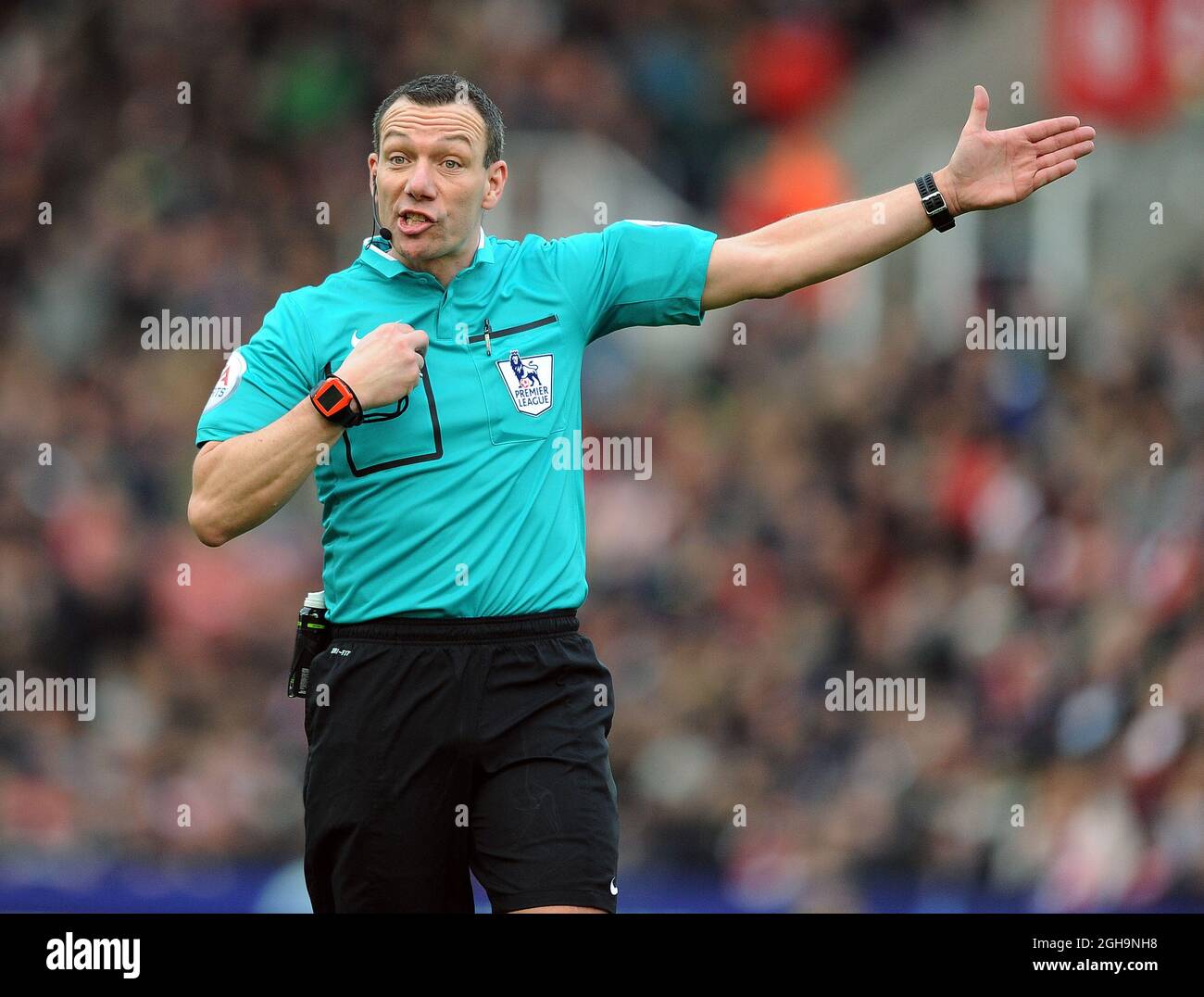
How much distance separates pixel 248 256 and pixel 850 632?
14.5 feet

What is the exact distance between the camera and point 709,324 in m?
11.5

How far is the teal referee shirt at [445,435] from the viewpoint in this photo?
4.32 metres

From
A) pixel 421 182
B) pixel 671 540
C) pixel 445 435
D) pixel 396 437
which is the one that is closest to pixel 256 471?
pixel 396 437

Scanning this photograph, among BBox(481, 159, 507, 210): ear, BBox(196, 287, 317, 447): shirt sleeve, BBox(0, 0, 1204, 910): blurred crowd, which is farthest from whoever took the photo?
BBox(0, 0, 1204, 910): blurred crowd

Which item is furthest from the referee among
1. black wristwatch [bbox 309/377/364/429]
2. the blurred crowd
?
the blurred crowd

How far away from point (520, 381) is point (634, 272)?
435 millimetres

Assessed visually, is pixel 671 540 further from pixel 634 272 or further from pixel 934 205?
pixel 934 205

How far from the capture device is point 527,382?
4461mm

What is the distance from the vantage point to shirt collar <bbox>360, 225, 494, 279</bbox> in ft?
14.8

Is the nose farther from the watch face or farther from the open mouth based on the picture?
the watch face

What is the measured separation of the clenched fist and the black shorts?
54 cm

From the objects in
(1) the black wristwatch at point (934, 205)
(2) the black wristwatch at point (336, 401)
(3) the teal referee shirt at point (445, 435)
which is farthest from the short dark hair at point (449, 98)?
(1) the black wristwatch at point (934, 205)
